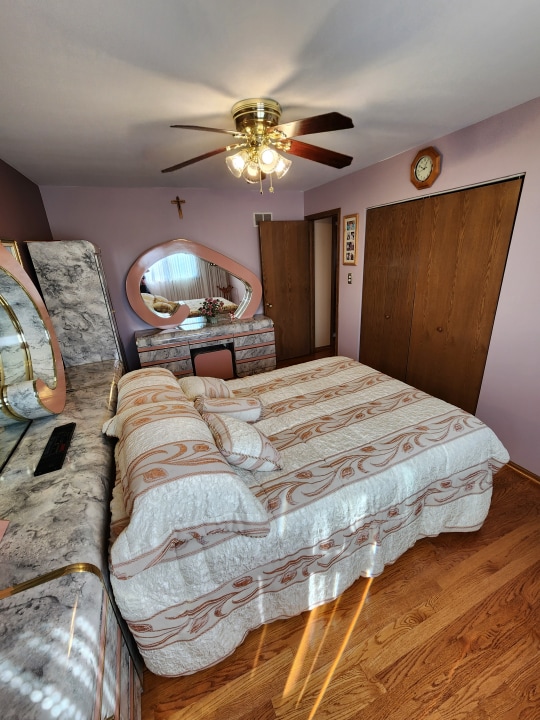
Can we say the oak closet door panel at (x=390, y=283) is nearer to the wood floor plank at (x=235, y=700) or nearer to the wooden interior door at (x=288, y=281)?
the wooden interior door at (x=288, y=281)

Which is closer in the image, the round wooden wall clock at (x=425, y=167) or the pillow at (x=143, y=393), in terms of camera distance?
the pillow at (x=143, y=393)

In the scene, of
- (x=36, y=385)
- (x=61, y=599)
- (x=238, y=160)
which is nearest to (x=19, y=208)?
(x=36, y=385)

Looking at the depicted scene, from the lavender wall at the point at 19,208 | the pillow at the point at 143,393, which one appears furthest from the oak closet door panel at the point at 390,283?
the lavender wall at the point at 19,208

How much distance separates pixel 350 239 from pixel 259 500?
3057 mm

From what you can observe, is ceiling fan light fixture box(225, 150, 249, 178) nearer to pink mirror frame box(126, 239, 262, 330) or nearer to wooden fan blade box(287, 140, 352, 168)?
wooden fan blade box(287, 140, 352, 168)

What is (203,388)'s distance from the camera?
1907 mm

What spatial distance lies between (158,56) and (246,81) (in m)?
0.38

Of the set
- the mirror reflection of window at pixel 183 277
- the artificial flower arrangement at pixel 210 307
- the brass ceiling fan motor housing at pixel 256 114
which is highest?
the brass ceiling fan motor housing at pixel 256 114

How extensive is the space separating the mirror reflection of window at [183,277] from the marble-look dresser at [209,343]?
0.36m

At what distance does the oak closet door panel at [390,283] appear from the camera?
267 cm

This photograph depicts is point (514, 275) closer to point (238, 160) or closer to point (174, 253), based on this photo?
point (238, 160)

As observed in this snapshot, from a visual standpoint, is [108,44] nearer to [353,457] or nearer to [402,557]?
[353,457]

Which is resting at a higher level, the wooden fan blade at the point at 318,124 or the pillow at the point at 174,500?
the wooden fan blade at the point at 318,124

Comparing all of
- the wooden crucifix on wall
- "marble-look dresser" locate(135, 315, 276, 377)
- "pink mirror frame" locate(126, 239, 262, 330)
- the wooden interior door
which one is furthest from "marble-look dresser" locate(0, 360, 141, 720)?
the wooden interior door
